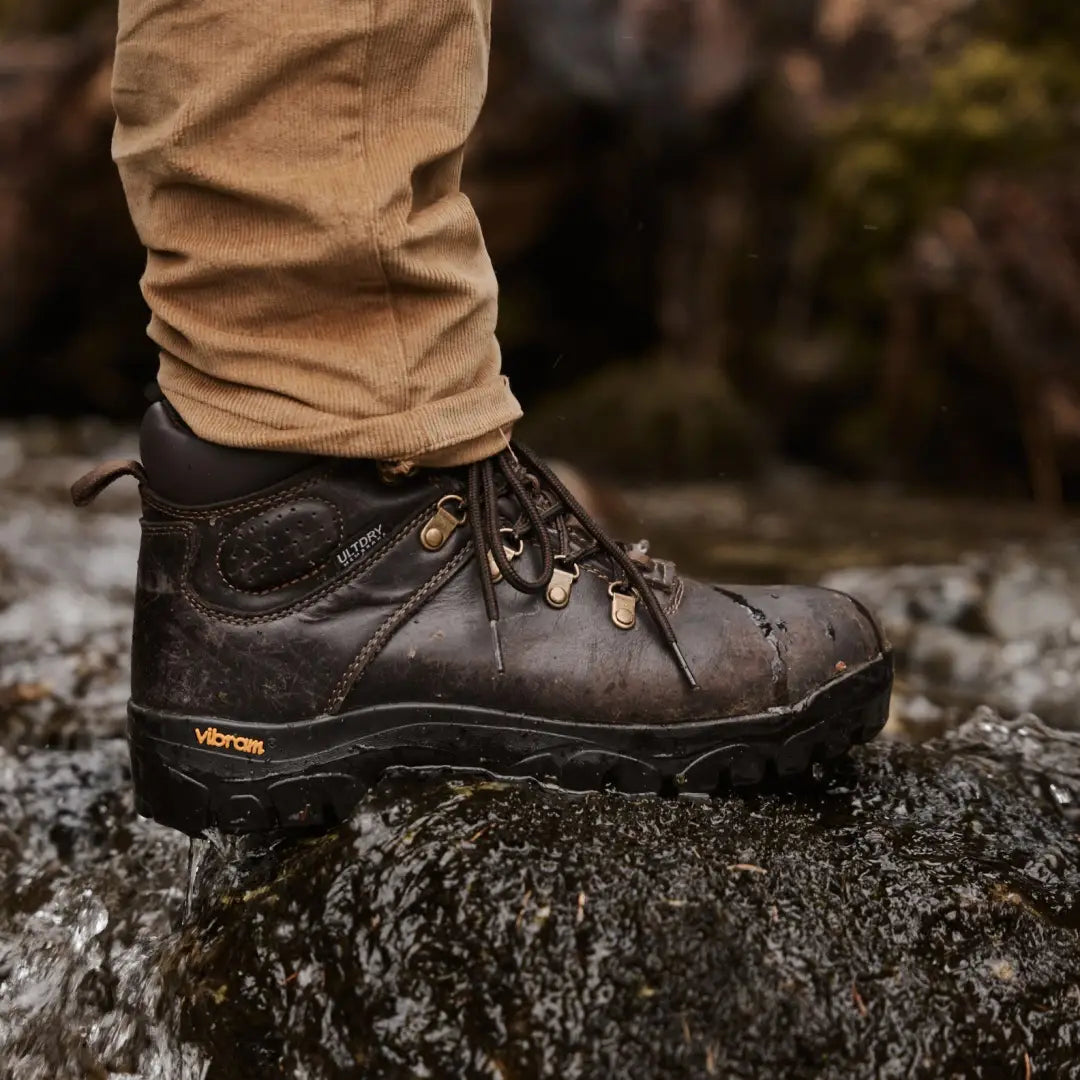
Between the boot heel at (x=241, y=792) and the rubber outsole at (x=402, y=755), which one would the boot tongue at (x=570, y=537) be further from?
the boot heel at (x=241, y=792)

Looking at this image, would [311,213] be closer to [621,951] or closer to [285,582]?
[285,582]

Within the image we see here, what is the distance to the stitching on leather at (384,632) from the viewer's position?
1801 millimetres

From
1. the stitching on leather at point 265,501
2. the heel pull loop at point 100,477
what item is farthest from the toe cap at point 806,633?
the heel pull loop at point 100,477

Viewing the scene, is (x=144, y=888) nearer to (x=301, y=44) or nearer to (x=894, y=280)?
(x=301, y=44)

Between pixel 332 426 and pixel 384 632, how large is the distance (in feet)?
1.03

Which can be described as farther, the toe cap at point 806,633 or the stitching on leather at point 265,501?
the toe cap at point 806,633

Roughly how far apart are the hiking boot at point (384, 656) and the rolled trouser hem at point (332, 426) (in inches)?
1.7

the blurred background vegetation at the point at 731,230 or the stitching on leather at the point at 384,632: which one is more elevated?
the stitching on leather at the point at 384,632

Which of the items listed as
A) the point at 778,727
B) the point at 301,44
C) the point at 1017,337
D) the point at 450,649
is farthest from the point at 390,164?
the point at 1017,337

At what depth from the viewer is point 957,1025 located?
1577 millimetres

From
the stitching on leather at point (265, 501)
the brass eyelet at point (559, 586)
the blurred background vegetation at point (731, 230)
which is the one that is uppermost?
the stitching on leather at point (265, 501)

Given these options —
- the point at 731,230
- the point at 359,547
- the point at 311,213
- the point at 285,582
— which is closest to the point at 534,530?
the point at 359,547

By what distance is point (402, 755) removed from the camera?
6.02ft

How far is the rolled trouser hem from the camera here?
5.55ft
